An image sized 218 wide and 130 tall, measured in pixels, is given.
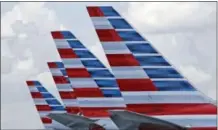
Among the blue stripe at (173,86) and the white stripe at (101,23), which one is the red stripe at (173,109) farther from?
the white stripe at (101,23)

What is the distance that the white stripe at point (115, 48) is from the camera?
16.9m

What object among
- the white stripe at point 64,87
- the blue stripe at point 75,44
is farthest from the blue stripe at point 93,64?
the white stripe at point 64,87

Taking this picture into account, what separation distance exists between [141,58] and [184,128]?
2266 millimetres

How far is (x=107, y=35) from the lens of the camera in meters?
17.3

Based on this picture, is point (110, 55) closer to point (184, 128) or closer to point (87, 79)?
point (184, 128)

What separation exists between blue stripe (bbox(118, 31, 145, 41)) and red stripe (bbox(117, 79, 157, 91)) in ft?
3.35

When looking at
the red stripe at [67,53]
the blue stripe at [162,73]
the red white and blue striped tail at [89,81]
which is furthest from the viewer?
the red stripe at [67,53]

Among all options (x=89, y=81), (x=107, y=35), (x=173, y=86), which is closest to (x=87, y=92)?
(x=89, y=81)

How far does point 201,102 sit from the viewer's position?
1571cm

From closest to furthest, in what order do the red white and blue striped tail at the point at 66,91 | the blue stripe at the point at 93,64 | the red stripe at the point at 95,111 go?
1. the red stripe at the point at 95,111
2. the blue stripe at the point at 93,64
3. the red white and blue striped tail at the point at 66,91

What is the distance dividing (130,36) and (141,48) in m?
0.45

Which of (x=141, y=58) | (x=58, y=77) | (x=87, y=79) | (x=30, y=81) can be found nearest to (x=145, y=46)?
(x=141, y=58)

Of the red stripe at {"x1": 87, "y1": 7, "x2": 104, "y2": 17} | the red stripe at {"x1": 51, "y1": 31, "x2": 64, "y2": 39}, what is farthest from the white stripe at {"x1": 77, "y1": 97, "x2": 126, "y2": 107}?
the red stripe at {"x1": 87, "y1": 7, "x2": 104, "y2": 17}

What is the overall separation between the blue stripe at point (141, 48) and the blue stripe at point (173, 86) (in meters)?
0.79
